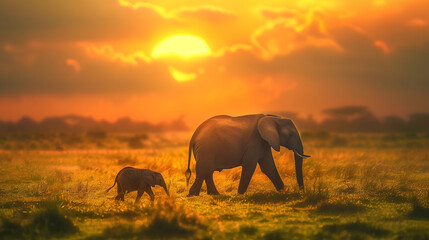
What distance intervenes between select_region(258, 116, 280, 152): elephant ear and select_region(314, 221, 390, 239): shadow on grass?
13.1ft

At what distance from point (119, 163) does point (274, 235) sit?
14.7 metres

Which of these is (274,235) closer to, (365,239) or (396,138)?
(365,239)

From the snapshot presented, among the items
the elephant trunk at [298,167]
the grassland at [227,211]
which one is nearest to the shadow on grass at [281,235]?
the grassland at [227,211]

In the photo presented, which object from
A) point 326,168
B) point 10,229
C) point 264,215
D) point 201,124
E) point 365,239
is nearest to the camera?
point 365,239

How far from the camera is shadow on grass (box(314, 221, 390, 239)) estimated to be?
805cm

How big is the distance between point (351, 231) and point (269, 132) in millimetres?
4706

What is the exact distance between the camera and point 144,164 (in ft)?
64.1

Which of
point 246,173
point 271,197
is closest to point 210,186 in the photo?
point 246,173

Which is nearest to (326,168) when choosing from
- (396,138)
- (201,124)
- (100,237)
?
(201,124)

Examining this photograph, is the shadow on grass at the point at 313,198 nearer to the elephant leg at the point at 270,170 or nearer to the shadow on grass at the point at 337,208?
the shadow on grass at the point at 337,208

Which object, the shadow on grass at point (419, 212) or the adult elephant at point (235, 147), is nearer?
the shadow on grass at point (419, 212)

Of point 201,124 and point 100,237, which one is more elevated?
point 201,124

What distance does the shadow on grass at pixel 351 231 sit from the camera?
8.05 meters

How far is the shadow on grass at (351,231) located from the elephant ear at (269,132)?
4.00m
